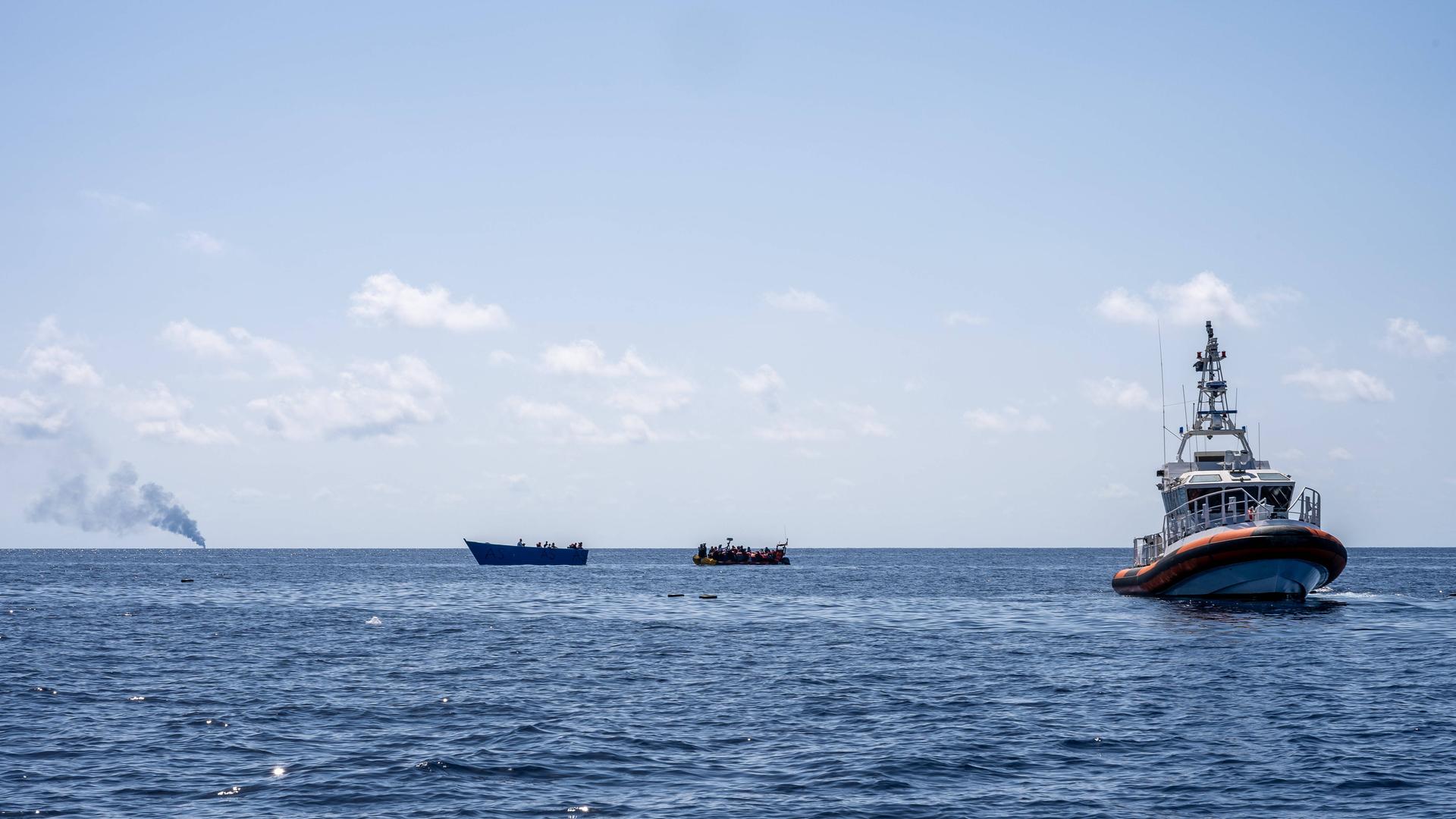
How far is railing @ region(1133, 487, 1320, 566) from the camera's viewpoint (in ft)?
171

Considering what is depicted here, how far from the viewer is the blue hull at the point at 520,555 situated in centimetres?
16288

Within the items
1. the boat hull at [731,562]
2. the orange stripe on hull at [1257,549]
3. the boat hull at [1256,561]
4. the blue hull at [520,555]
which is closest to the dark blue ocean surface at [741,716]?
the boat hull at [1256,561]

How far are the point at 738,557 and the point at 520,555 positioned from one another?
32.7 meters

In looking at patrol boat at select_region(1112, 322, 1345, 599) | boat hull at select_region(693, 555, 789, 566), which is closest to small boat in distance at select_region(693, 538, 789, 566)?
boat hull at select_region(693, 555, 789, 566)

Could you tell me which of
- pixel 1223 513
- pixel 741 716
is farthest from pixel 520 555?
pixel 741 716

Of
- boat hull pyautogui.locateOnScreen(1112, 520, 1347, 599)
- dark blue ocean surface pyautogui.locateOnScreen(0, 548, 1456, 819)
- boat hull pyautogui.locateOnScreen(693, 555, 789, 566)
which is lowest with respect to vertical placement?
boat hull pyautogui.locateOnScreen(693, 555, 789, 566)

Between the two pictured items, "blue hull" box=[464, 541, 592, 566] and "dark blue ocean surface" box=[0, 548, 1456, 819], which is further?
"blue hull" box=[464, 541, 592, 566]

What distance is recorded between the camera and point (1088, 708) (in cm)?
2644

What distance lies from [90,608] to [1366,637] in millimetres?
61848

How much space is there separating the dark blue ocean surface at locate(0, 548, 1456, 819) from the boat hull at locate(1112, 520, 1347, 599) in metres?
1.30

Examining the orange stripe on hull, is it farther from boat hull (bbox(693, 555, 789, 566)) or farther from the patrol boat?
boat hull (bbox(693, 555, 789, 566))

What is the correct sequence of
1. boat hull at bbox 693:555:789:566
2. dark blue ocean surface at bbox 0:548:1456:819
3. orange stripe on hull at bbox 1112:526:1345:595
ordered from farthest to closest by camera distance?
1. boat hull at bbox 693:555:789:566
2. orange stripe on hull at bbox 1112:526:1345:595
3. dark blue ocean surface at bbox 0:548:1456:819

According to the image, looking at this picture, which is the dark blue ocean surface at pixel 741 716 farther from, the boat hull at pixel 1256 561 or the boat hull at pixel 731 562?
the boat hull at pixel 731 562

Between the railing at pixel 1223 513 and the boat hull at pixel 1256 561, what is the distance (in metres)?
1.01
